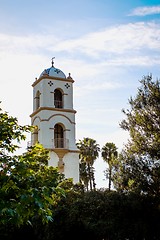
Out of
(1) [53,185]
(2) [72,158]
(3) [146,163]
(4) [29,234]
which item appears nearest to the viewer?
(1) [53,185]

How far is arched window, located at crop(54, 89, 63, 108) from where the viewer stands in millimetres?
29984

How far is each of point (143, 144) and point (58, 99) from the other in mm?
14201

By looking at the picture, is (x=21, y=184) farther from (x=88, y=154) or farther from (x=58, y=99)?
(x=88, y=154)

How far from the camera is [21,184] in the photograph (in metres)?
7.28

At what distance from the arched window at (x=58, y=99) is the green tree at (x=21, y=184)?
67.1 ft

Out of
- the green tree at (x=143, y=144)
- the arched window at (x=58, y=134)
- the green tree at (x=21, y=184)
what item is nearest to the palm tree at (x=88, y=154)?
the arched window at (x=58, y=134)

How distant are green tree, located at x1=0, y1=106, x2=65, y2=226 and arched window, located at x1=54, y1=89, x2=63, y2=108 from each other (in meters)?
20.4

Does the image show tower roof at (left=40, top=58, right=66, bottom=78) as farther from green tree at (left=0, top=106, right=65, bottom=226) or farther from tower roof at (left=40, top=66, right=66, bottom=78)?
green tree at (left=0, top=106, right=65, bottom=226)

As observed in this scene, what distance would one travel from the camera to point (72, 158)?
28.8 metres

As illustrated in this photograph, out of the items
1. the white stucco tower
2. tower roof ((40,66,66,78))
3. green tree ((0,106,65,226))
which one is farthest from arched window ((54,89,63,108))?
green tree ((0,106,65,226))

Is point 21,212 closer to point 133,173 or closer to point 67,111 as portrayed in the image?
point 133,173

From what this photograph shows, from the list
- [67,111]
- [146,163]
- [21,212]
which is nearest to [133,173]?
[146,163]

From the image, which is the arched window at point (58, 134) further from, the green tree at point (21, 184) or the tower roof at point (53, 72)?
the green tree at point (21, 184)

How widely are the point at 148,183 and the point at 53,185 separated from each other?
952 cm
